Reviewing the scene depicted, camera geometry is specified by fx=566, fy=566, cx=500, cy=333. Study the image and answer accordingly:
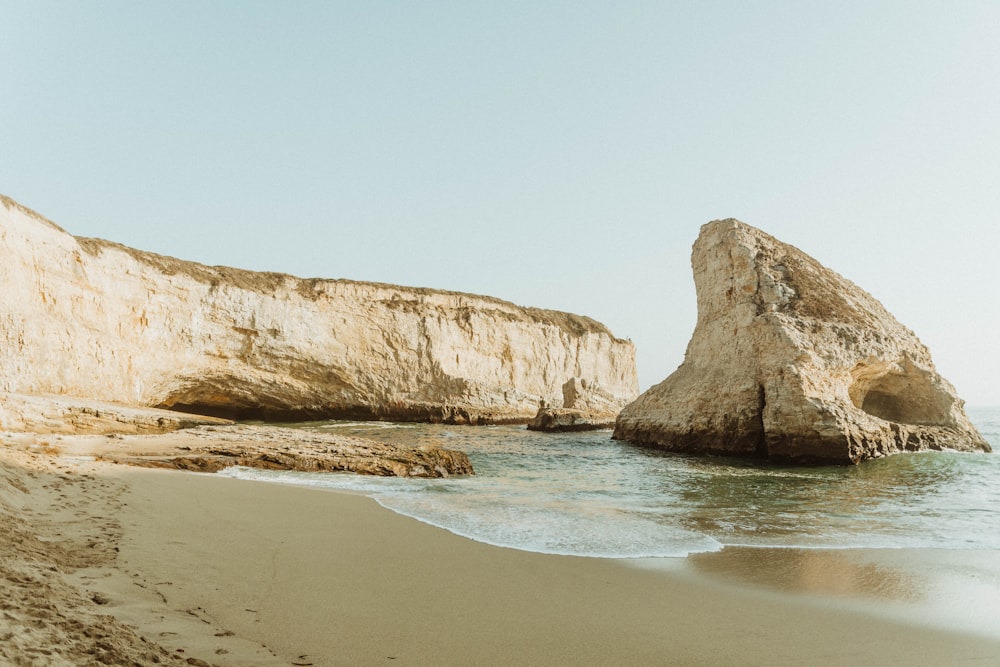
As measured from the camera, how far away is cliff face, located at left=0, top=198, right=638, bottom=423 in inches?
699

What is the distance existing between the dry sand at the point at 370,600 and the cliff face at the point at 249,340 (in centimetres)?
A: 1604

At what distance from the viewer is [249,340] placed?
25688 millimetres

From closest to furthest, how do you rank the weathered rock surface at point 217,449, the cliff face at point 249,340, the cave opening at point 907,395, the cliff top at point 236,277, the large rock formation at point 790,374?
the weathered rock surface at point 217,449
the large rock formation at point 790,374
the cave opening at point 907,395
the cliff face at point 249,340
the cliff top at point 236,277

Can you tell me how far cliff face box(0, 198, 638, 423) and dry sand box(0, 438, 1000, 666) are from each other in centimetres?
1604

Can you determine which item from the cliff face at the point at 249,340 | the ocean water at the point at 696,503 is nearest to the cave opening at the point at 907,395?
the ocean water at the point at 696,503

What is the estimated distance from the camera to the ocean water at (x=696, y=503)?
5.51 metres

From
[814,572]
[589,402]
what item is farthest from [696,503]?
[589,402]

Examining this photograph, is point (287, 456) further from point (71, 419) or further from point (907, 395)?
point (907, 395)

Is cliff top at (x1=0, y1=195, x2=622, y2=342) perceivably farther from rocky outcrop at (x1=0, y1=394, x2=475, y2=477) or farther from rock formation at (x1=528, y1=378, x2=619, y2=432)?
rocky outcrop at (x1=0, y1=394, x2=475, y2=477)

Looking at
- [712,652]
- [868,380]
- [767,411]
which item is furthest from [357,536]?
[868,380]

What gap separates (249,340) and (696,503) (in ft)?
74.7

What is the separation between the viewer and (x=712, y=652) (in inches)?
107

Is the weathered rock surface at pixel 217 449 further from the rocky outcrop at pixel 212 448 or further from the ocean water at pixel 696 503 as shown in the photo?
the ocean water at pixel 696 503

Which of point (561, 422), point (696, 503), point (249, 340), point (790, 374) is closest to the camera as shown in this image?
point (696, 503)
